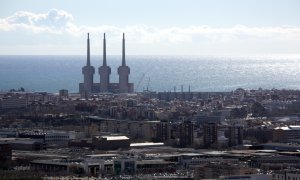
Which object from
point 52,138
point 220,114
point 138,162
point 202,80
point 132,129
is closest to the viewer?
point 138,162

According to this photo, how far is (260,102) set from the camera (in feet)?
223

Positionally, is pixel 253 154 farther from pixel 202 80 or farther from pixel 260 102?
pixel 202 80

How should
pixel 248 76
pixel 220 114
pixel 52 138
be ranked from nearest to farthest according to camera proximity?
pixel 52 138, pixel 220 114, pixel 248 76

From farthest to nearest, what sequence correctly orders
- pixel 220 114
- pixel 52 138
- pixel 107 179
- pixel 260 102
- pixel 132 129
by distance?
pixel 260 102 < pixel 220 114 < pixel 132 129 < pixel 52 138 < pixel 107 179

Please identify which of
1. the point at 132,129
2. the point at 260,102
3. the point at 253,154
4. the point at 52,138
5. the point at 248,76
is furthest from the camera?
the point at 248,76

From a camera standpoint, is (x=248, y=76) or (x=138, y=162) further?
(x=248, y=76)

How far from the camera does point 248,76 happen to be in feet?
441

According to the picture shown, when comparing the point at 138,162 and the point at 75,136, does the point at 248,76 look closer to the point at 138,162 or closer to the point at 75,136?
the point at 75,136

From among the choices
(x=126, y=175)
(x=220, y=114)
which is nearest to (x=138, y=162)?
(x=126, y=175)

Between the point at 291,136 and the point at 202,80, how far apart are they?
73.9 m

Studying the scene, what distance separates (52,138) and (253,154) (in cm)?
1062

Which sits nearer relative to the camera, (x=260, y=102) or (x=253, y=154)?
(x=253, y=154)

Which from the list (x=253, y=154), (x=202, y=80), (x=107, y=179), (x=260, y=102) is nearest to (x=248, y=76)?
(x=202, y=80)

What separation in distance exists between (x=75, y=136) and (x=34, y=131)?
6.08ft
